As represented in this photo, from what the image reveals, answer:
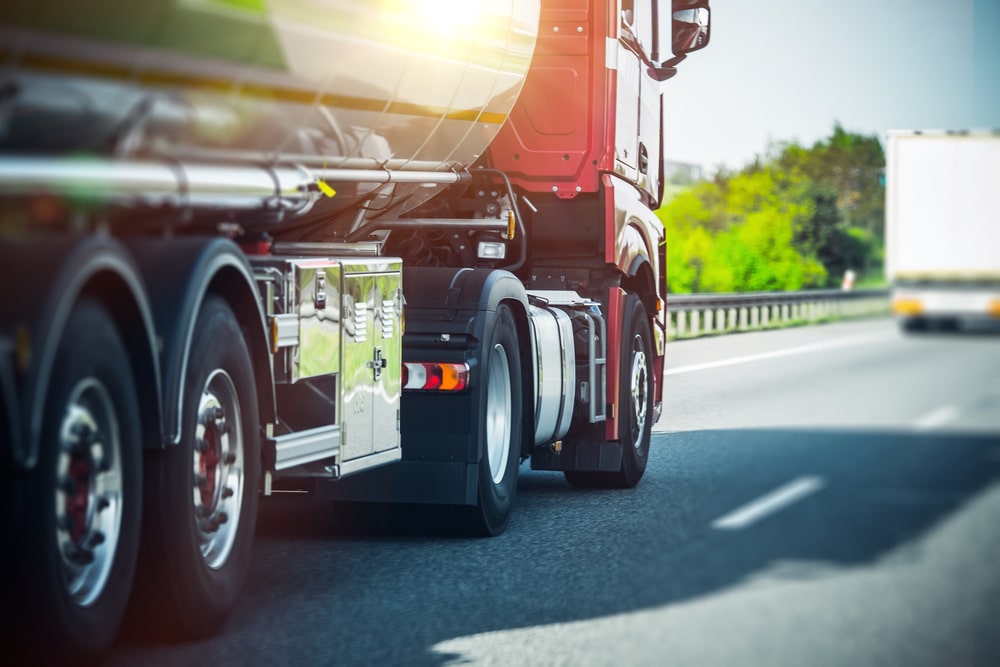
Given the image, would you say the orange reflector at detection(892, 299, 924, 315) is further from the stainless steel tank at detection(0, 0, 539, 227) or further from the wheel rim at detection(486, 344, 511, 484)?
the wheel rim at detection(486, 344, 511, 484)

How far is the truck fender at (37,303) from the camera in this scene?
3885mm

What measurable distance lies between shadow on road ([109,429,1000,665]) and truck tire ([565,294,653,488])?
0.55 feet

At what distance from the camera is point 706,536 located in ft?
6.53

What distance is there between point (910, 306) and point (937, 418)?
0.12 metres

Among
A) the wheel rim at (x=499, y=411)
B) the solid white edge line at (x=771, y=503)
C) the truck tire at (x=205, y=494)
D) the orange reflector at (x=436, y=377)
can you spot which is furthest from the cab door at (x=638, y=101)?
the solid white edge line at (x=771, y=503)

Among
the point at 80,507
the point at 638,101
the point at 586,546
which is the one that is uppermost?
the point at 638,101

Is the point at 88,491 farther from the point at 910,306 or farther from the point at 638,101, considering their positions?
the point at 638,101

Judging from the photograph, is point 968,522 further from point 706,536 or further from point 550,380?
point 550,380

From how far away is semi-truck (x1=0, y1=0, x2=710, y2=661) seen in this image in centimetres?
415

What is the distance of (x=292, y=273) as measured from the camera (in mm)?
6379

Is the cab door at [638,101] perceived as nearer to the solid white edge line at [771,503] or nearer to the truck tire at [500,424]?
the truck tire at [500,424]

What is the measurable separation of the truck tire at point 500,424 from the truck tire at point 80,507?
10.8 ft

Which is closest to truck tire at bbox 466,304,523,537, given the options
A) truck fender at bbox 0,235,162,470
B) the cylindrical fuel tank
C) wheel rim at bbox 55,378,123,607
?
the cylindrical fuel tank

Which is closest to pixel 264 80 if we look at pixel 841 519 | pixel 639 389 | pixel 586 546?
pixel 586 546
